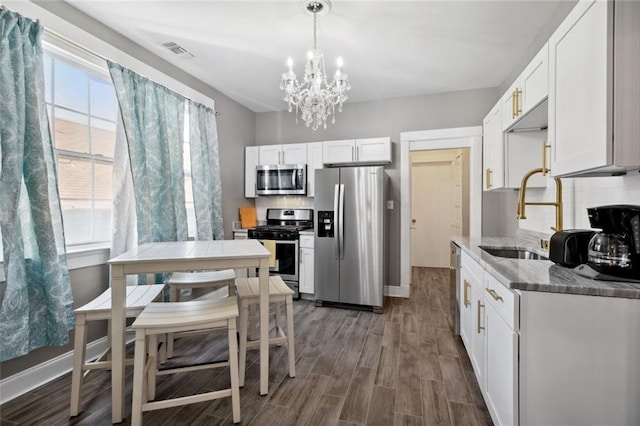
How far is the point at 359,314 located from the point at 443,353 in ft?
3.65

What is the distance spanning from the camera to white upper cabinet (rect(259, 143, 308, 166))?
420cm

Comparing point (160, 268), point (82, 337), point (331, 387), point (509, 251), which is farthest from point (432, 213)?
point (82, 337)

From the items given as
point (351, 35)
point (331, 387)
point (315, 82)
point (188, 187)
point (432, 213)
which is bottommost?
point (331, 387)

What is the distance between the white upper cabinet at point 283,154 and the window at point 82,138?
2.01m

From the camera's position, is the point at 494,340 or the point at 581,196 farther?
the point at 581,196

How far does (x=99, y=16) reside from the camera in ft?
7.70

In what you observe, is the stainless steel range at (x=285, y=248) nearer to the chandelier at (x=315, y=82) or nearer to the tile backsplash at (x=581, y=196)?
the chandelier at (x=315, y=82)

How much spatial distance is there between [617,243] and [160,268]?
A: 84.7 inches

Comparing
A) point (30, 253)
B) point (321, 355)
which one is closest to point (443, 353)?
point (321, 355)

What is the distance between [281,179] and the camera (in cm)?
424

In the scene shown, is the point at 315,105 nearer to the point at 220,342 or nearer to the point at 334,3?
the point at 334,3

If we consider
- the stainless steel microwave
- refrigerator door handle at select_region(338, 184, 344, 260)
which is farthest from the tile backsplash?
the stainless steel microwave

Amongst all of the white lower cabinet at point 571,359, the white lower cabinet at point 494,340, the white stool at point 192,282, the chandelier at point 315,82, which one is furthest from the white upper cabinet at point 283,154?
the white lower cabinet at point 571,359

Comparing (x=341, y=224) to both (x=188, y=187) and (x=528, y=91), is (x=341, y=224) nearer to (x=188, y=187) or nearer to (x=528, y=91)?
(x=188, y=187)
